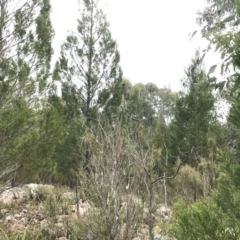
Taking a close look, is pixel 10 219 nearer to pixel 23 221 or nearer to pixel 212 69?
pixel 23 221

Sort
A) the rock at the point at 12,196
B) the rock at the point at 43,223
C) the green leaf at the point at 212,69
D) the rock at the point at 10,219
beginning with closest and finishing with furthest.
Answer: the green leaf at the point at 212,69 < the rock at the point at 43,223 < the rock at the point at 10,219 < the rock at the point at 12,196

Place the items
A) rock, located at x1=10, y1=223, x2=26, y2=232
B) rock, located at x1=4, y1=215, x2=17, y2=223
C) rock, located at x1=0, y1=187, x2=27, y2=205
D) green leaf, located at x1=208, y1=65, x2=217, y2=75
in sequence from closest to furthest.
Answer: green leaf, located at x1=208, y1=65, x2=217, y2=75 → rock, located at x1=10, y1=223, x2=26, y2=232 → rock, located at x1=4, y1=215, x2=17, y2=223 → rock, located at x1=0, y1=187, x2=27, y2=205

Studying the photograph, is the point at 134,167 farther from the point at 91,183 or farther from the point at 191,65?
the point at 191,65

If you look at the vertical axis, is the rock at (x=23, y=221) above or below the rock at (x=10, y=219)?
below

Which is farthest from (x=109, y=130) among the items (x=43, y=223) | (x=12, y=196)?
(x=12, y=196)

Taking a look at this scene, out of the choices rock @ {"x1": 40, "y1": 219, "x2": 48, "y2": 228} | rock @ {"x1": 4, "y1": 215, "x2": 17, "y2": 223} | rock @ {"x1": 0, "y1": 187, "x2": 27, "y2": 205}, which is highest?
rock @ {"x1": 0, "y1": 187, "x2": 27, "y2": 205}

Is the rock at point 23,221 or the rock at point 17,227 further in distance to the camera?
the rock at point 23,221

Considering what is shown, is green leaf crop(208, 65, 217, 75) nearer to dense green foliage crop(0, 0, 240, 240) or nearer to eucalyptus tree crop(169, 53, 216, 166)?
dense green foliage crop(0, 0, 240, 240)

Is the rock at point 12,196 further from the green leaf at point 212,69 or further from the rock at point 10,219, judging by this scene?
the green leaf at point 212,69

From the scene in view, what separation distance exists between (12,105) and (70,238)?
323cm

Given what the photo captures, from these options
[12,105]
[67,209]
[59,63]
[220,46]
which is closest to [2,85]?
[12,105]

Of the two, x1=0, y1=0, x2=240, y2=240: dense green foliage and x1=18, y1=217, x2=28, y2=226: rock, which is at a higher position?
x1=0, y1=0, x2=240, y2=240: dense green foliage

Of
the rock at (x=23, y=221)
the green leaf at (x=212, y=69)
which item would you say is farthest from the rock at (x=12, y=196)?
the green leaf at (x=212, y=69)

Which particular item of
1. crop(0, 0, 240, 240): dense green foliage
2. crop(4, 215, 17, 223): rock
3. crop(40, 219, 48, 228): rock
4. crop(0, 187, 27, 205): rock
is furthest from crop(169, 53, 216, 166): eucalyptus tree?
crop(4, 215, 17, 223): rock
